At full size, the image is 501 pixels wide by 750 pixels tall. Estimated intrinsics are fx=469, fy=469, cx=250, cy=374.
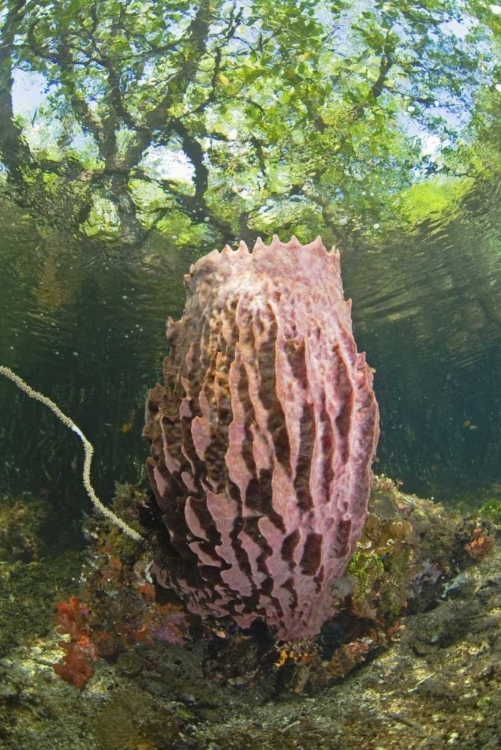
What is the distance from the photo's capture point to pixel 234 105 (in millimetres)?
8703

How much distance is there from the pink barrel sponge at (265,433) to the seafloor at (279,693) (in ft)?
2.33

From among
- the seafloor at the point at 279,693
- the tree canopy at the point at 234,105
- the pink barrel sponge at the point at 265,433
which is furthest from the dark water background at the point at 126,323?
the pink barrel sponge at the point at 265,433

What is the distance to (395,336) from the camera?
2303 cm

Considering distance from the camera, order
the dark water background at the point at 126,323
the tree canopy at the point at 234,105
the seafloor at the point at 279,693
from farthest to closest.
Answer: the dark water background at the point at 126,323 → the tree canopy at the point at 234,105 → the seafloor at the point at 279,693

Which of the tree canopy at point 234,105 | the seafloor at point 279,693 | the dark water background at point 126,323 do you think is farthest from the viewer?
the dark water background at point 126,323

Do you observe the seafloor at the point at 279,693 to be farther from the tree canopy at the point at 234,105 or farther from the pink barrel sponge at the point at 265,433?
the tree canopy at the point at 234,105

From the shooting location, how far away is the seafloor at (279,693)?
293 centimetres

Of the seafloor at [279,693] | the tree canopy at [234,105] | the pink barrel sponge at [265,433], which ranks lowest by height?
the seafloor at [279,693]

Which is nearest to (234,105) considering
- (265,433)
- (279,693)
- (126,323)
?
(265,433)

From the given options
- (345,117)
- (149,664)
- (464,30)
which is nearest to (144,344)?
(345,117)

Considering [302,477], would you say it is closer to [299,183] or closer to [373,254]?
[299,183]

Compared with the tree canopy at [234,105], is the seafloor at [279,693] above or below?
below

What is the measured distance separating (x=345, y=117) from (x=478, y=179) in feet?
15.6

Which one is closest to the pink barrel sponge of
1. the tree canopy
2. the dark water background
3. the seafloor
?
the seafloor
